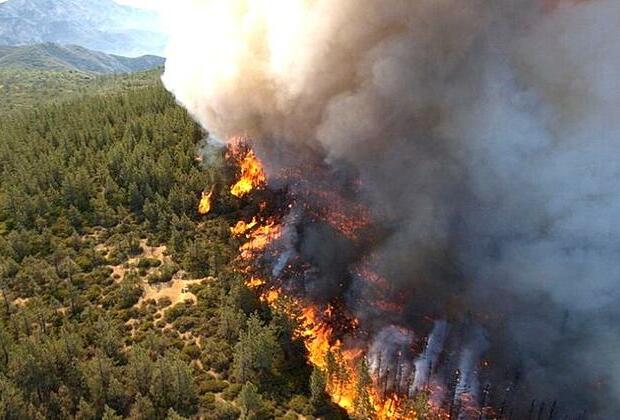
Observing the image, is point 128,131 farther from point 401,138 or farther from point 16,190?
point 401,138

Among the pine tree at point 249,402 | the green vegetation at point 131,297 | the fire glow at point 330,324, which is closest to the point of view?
the pine tree at point 249,402

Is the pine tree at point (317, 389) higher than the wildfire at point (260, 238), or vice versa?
the wildfire at point (260, 238)

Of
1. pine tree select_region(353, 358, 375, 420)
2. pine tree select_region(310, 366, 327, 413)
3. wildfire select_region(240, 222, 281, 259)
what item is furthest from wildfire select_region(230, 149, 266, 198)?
pine tree select_region(353, 358, 375, 420)

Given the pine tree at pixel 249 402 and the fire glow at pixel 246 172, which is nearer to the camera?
the pine tree at pixel 249 402

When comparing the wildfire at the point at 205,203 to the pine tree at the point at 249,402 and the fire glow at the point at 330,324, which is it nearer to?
the fire glow at the point at 330,324

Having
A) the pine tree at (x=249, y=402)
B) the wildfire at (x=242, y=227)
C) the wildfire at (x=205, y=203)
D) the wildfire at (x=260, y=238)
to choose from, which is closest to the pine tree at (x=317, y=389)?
the pine tree at (x=249, y=402)

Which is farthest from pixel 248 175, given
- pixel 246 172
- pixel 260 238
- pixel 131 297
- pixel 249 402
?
pixel 249 402

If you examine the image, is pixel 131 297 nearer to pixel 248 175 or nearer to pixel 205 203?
pixel 205 203
